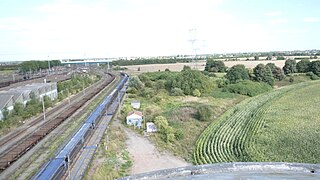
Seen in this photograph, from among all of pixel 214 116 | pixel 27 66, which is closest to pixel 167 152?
pixel 214 116

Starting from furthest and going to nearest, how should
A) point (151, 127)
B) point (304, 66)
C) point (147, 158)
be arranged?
point (304, 66) < point (151, 127) < point (147, 158)

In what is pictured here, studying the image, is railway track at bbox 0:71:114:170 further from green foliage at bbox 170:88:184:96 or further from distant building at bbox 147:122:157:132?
green foliage at bbox 170:88:184:96

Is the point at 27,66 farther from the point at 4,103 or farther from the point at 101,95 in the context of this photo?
the point at 4,103

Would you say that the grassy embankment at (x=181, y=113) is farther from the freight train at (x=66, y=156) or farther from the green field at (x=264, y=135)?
the freight train at (x=66, y=156)

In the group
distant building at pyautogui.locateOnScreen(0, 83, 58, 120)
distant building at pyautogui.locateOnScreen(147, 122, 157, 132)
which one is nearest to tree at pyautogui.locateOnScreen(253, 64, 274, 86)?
distant building at pyautogui.locateOnScreen(0, 83, 58, 120)

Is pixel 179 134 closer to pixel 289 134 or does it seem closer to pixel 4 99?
pixel 289 134

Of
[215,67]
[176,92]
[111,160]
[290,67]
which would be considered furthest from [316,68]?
[111,160]

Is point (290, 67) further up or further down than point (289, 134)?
further up
